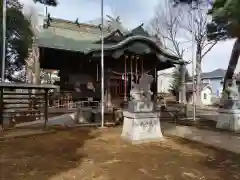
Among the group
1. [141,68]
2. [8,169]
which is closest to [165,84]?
[141,68]

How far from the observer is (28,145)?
26.4 ft

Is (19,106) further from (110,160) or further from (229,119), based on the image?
(229,119)

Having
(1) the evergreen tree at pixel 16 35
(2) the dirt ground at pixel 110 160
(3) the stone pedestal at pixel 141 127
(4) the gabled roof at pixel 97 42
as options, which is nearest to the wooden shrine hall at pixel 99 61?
(4) the gabled roof at pixel 97 42

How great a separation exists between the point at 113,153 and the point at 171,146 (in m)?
2.12

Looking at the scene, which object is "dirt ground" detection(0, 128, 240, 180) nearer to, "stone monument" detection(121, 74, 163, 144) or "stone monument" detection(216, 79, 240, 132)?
"stone monument" detection(121, 74, 163, 144)

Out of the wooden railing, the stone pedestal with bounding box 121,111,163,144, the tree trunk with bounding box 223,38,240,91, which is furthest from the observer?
the tree trunk with bounding box 223,38,240,91

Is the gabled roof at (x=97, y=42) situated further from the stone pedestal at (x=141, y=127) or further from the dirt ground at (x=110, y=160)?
the dirt ground at (x=110, y=160)

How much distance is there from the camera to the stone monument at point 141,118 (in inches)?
346

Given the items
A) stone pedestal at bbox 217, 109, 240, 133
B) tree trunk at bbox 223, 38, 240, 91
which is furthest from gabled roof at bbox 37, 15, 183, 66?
stone pedestal at bbox 217, 109, 240, 133

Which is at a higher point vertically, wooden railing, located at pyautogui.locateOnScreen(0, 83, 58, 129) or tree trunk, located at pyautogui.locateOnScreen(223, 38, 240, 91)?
tree trunk, located at pyautogui.locateOnScreen(223, 38, 240, 91)

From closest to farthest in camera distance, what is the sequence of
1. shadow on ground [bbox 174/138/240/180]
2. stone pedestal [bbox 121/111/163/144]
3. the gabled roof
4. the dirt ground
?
1. the dirt ground
2. shadow on ground [bbox 174/138/240/180]
3. stone pedestal [bbox 121/111/163/144]
4. the gabled roof

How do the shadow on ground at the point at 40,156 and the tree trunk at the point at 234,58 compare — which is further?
the tree trunk at the point at 234,58

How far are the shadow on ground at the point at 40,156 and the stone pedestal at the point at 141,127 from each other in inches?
61.0

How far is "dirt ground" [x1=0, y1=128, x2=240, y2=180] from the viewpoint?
5.30 meters
